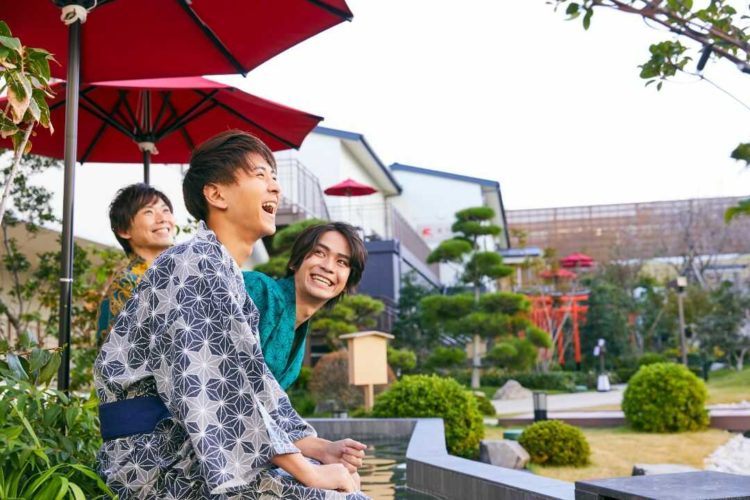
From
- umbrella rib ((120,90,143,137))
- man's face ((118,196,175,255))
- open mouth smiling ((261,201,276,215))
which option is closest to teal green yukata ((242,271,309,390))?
open mouth smiling ((261,201,276,215))

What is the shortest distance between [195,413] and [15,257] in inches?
290

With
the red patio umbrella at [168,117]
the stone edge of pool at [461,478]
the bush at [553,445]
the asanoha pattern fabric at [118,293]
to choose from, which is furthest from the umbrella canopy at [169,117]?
the bush at [553,445]

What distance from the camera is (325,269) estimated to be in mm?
2129

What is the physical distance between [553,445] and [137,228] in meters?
5.15

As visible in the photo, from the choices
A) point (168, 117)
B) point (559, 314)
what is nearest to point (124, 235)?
point (168, 117)

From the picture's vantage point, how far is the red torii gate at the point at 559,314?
85.8ft

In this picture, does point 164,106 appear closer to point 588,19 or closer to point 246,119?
point 246,119

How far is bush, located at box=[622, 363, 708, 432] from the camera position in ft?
33.6

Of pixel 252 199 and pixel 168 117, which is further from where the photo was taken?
pixel 168 117

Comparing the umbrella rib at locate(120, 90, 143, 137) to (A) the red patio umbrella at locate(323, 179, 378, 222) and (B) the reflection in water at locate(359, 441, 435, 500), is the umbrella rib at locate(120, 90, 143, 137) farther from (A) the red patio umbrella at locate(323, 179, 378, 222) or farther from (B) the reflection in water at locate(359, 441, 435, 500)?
(A) the red patio umbrella at locate(323, 179, 378, 222)

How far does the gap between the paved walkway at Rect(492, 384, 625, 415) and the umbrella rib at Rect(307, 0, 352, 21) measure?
37.6 feet

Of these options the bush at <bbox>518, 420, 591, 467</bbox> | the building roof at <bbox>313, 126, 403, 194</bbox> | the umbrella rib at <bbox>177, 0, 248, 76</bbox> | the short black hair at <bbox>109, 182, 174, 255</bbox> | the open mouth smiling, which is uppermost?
the building roof at <bbox>313, 126, 403, 194</bbox>

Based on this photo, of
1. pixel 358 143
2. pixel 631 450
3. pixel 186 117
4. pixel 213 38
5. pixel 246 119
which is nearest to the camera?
pixel 213 38

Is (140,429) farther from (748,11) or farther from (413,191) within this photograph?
(413,191)
